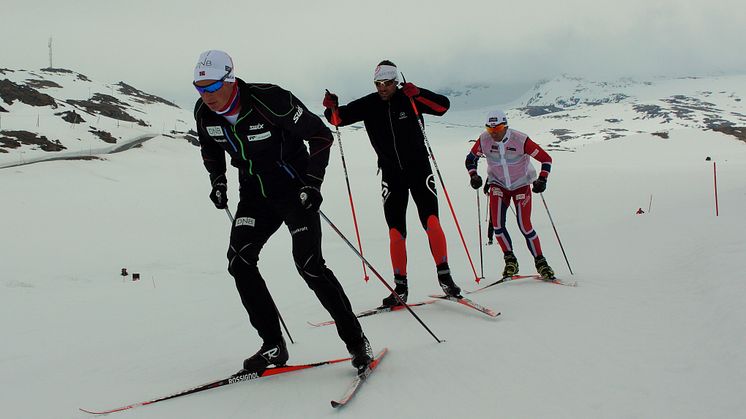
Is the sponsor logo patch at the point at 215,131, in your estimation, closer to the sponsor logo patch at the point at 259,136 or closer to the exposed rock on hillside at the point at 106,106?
the sponsor logo patch at the point at 259,136

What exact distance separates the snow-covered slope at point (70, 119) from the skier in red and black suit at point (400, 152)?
2497 cm

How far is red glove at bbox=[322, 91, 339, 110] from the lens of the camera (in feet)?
22.3

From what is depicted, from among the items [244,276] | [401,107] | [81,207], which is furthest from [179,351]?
[81,207]

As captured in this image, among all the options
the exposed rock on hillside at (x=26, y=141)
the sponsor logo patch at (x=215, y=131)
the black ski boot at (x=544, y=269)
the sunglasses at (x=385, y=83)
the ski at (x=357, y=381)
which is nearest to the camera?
the ski at (x=357, y=381)

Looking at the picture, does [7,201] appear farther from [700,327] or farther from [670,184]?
[670,184]

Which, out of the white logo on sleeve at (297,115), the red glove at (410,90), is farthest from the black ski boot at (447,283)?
the white logo on sleeve at (297,115)

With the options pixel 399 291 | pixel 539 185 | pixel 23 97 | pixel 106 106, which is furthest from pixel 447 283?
pixel 106 106

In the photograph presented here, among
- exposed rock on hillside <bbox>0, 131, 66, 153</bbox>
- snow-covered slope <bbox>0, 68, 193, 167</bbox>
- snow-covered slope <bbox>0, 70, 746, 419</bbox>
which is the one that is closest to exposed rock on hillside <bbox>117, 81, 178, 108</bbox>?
snow-covered slope <bbox>0, 68, 193, 167</bbox>

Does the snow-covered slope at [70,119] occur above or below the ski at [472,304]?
above

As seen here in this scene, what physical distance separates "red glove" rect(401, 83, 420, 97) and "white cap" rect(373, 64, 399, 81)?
0.53 ft

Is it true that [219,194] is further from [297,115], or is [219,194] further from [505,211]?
[505,211]

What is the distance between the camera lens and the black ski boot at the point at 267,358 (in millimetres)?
4207

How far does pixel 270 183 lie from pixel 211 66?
1016mm

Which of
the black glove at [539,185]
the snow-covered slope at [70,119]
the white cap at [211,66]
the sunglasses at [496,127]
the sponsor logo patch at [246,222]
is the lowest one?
the sponsor logo patch at [246,222]
